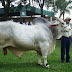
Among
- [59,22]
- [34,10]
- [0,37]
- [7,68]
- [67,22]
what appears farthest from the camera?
[34,10]

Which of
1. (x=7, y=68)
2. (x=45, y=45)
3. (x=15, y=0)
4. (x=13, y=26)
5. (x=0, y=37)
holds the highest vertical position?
(x=15, y=0)

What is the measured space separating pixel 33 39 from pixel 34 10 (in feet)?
52.6

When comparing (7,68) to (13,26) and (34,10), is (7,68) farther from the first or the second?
(34,10)

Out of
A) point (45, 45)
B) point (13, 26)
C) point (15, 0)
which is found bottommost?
point (45, 45)

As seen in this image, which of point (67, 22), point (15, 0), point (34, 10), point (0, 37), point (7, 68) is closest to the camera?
point (0, 37)

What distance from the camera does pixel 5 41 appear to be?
15.6 ft

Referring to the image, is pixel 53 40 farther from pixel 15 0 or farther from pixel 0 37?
pixel 15 0

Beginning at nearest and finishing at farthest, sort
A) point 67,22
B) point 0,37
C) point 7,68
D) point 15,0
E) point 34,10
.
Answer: point 0,37 → point 7,68 → point 67,22 → point 15,0 → point 34,10

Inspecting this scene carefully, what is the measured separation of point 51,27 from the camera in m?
5.25

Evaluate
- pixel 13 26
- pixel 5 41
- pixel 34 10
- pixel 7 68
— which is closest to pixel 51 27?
pixel 13 26

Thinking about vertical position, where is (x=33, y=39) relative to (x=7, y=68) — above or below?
above

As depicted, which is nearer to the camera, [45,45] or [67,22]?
[45,45]

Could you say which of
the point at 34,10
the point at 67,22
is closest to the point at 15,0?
the point at 34,10

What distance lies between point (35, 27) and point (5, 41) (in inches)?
45.8
